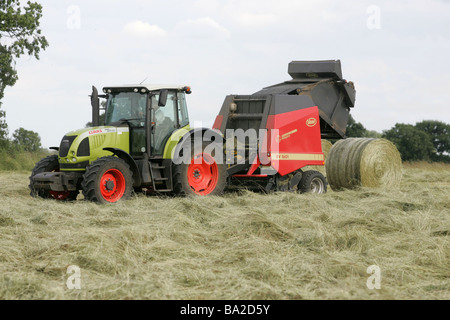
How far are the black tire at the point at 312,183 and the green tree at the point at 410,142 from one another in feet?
97.0

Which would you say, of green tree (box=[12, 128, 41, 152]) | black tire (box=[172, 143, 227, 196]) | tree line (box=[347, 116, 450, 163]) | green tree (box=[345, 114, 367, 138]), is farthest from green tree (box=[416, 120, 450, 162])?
black tire (box=[172, 143, 227, 196])

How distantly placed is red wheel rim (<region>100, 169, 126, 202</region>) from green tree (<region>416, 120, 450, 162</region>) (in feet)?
123

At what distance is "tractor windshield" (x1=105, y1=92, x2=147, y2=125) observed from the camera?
10102mm

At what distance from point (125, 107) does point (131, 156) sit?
0.87m

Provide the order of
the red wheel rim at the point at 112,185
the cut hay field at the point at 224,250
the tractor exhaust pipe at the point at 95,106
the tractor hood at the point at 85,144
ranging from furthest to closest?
the tractor exhaust pipe at the point at 95,106
the tractor hood at the point at 85,144
the red wheel rim at the point at 112,185
the cut hay field at the point at 224,250

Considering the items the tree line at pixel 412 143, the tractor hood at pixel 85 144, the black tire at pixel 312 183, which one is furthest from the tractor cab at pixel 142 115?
the tree line at pixel 412 143

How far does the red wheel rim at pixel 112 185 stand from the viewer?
938cm

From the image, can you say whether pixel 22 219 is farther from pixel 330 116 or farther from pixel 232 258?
pixel 330 116

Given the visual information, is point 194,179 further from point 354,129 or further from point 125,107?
point 354,129

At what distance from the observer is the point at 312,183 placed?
38.4ft

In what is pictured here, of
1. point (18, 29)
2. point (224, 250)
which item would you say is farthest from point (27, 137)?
point (224, 250)

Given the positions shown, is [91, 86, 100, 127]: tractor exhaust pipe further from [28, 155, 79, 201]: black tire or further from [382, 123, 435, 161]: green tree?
[382, 123, 435, 161]: green tree

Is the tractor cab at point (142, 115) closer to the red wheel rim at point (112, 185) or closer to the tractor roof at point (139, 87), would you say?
the tractor roof at point (139, 87)

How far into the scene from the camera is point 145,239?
246 inches
